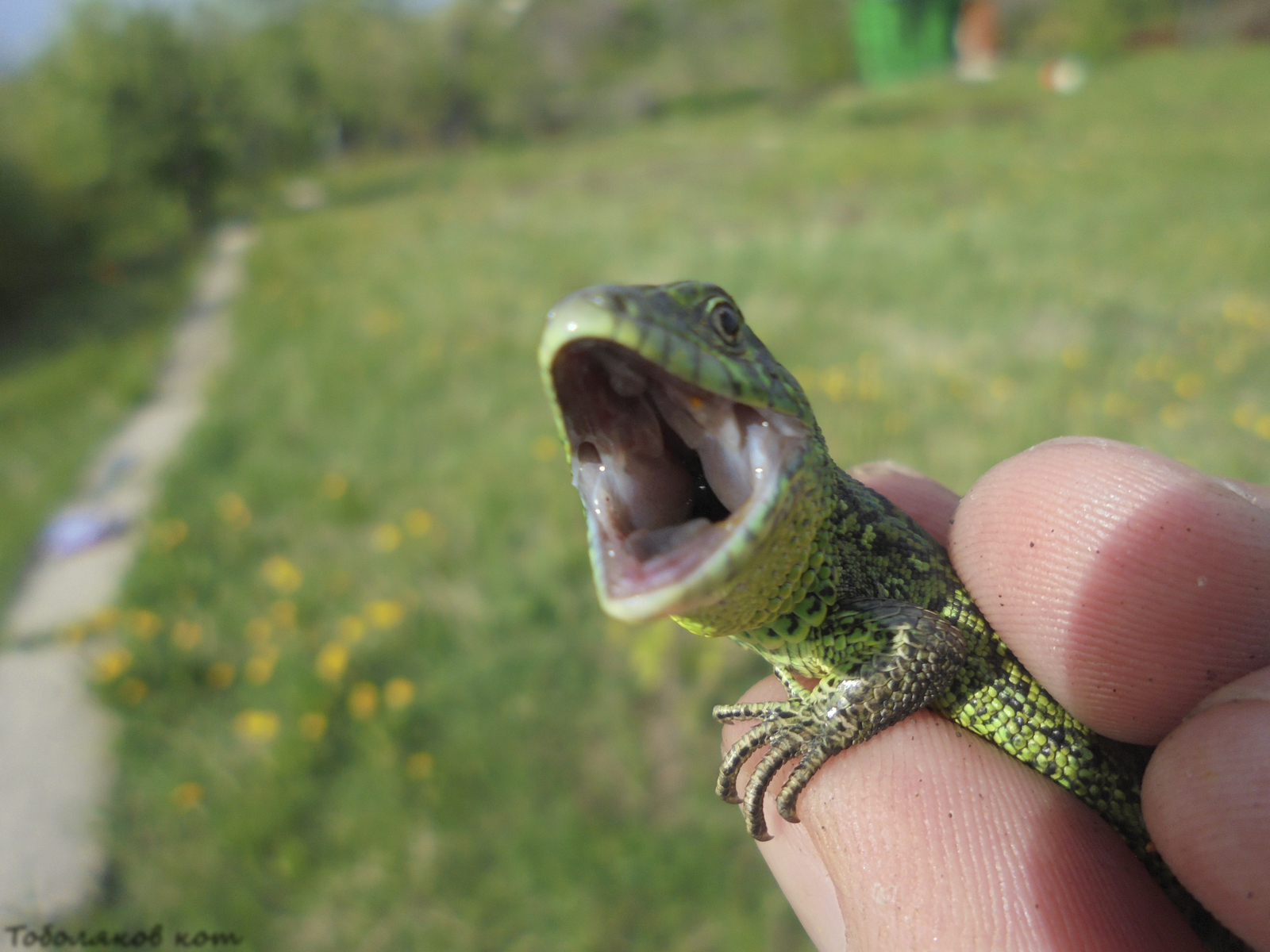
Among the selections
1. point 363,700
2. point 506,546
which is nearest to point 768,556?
point 363,700

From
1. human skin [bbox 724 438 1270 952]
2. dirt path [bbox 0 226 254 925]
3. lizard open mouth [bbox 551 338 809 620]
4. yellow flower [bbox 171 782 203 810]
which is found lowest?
dirt path [bbox 0 226 254 925]

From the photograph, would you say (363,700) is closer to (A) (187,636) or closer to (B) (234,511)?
(A) (187,636)

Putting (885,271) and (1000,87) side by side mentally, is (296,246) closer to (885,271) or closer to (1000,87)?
(885,271)

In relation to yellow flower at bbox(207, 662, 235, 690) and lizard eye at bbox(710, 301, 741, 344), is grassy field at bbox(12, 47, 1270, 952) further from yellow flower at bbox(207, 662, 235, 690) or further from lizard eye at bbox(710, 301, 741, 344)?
lizard eye at bbox(710, 301, 741, 344)

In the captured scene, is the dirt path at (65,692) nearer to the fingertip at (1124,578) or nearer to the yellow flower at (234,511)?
the yellow flower at (234,511)

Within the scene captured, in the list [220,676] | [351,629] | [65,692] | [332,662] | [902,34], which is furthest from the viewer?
[902,34]

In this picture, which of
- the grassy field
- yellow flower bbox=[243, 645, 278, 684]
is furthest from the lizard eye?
yellow flower bbox=[243, 645, 278, 684]

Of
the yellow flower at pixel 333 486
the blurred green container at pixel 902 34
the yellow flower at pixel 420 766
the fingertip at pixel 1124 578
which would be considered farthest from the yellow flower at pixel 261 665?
the blurred green container at pixel 902 34
